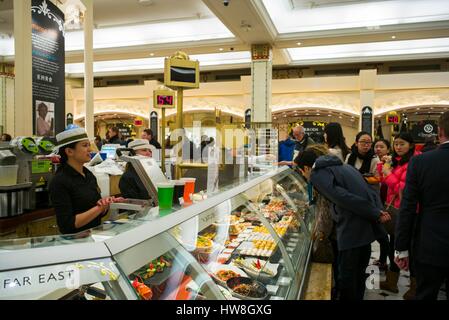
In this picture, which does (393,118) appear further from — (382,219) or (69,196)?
(69,196)

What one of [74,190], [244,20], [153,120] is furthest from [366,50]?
[74,190]

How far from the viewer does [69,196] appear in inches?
87.7

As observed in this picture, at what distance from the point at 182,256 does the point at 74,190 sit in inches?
40.9

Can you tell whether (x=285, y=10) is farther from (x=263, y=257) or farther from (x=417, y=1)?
(x=263, y=257)

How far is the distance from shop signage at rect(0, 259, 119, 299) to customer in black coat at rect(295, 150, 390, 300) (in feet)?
6.31

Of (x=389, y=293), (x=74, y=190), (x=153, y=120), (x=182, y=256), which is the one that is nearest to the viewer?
(x=182, y=256)

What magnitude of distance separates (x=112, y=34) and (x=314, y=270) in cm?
996

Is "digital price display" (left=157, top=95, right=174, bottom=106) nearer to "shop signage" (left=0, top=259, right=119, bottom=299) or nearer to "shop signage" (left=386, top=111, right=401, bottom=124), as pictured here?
"shop signage" (left=0, top=259, right=119, bottom=299)

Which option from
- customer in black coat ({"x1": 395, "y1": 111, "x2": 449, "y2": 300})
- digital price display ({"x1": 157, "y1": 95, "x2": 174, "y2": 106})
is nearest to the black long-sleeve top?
customer in black coat ({"x1": 395, "y1": 111, "x2": 449, "y2": 300})

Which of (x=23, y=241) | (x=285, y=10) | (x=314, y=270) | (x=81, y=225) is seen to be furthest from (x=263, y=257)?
(x=285, y=10)

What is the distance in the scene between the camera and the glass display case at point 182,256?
1.08 metres

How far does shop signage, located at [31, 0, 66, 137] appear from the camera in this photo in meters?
4.34

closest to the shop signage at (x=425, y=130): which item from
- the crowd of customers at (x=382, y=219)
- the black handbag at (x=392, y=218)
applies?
the black handbag at (x=392, y=218)
